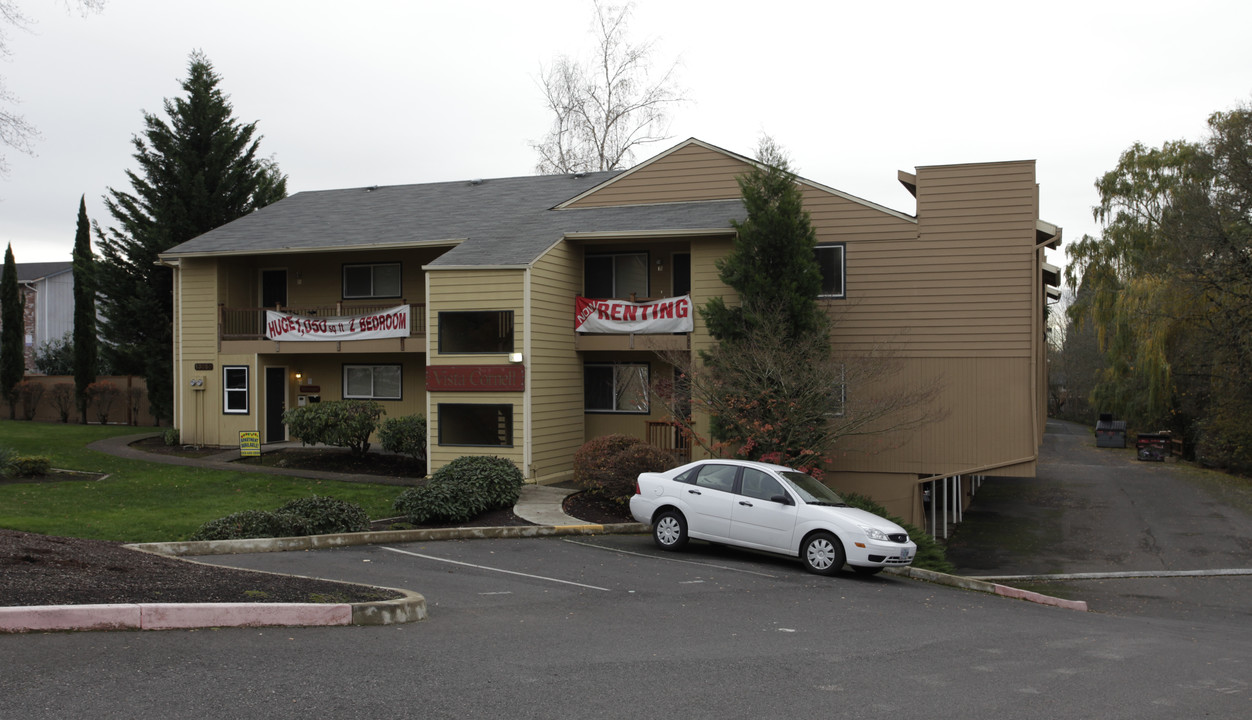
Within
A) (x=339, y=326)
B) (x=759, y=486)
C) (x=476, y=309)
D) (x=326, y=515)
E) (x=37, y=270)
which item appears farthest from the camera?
(x=37, y=270)

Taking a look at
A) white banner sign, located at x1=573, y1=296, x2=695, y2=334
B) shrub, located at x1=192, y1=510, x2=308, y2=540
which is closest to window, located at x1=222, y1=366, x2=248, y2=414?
white banner sign, located at x1=573, y1=296, x2=695, y2=334

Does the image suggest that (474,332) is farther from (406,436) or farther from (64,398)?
(64,398)

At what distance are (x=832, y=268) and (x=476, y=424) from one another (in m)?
8.63

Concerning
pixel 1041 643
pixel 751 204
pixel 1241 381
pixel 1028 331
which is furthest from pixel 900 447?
pixel 1241 381

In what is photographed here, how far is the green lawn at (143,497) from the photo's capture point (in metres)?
14.0

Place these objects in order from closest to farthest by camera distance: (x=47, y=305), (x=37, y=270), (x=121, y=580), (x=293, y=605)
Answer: (x=293, y=605) → (x=121, y=580) → (x=47, y=305) → (x=37, y=270)

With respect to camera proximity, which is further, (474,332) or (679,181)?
(679,181)

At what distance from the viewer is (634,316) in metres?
21.7

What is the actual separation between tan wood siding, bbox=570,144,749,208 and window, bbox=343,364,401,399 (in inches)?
284

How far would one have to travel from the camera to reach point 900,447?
20.0 metres

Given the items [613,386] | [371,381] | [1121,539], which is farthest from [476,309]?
[1121,539]

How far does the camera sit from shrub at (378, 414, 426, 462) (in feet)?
72.3

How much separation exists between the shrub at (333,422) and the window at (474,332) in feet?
10.0

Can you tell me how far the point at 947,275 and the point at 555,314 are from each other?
8.68m
